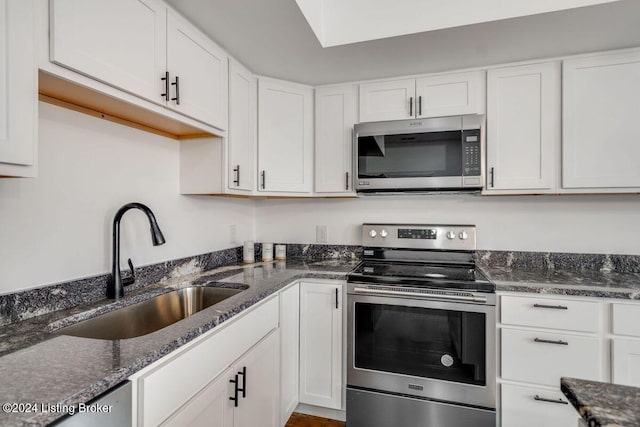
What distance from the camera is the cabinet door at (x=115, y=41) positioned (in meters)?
0.97

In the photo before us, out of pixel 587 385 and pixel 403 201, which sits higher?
pixel 403 201

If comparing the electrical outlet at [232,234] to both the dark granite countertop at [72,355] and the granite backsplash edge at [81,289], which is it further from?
the dark granite countertop at [72,355]

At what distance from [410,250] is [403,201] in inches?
14.4

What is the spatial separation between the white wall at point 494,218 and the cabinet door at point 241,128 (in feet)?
2.03

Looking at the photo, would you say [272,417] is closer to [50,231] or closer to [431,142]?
[50,231]

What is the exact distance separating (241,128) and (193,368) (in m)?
1.40

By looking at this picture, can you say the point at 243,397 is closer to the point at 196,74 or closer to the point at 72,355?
the point at 72,355

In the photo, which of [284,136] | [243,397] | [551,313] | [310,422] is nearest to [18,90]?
[243,397]

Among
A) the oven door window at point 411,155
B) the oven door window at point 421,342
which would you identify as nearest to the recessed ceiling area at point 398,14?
the oven door window at point 411,155

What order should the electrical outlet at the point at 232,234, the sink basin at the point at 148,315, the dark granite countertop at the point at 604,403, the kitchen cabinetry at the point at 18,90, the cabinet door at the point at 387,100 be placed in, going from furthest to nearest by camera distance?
the electrical outlet at the point at 232,234 → the cabinet door at the point at 387,100 → the sink basin at the point at 148,315 → the kitchen cabinetry at the point at 18,90 → the dark granite countertop at the point at 604,403

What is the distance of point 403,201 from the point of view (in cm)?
241

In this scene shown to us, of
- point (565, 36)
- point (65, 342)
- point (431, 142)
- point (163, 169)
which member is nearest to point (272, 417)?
point (65, 342)

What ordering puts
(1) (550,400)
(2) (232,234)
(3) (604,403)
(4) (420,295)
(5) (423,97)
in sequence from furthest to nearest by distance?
(2) (232,234), (5) (423,97), (4) (420,295), (1) (550,400), (3) (604,403)

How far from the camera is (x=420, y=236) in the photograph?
2289mm
